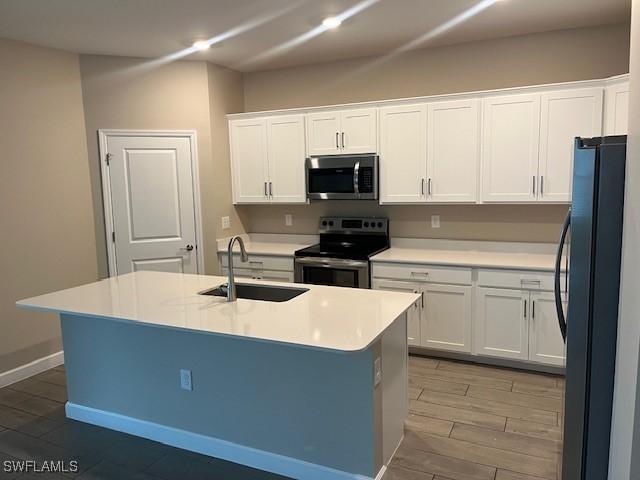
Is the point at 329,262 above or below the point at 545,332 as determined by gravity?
above

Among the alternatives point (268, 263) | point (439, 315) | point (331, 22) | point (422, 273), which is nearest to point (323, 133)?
point (331, 22)

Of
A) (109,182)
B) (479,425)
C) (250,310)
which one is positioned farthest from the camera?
(109,182)

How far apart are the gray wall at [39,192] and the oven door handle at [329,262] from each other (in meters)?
1.94

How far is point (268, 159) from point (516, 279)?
101 inches

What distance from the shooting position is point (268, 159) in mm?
4754

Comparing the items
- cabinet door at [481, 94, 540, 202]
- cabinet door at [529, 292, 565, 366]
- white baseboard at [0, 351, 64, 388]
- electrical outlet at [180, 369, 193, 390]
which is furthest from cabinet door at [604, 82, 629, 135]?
white baseboard at [0, 351, 64, 388]

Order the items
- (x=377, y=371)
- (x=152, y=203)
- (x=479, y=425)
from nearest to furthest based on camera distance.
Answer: (x=377, y=371), (x=479, y=425), (x=152, y=203)

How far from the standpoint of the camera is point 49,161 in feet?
13.0

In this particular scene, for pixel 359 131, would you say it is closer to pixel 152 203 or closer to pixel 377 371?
pixel 152 203

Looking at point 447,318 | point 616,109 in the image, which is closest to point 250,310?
point 447,318

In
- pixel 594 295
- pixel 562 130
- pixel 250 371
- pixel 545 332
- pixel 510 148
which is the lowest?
pixel 545 332

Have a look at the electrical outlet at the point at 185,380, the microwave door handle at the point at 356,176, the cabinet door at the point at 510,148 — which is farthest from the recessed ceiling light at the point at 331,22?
the electrical outlet at the point at 185,380

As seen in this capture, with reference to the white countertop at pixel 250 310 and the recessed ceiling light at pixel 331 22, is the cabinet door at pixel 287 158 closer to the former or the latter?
the recessed ceiling light at pixel 331 22

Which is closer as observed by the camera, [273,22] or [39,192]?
[273,22]
